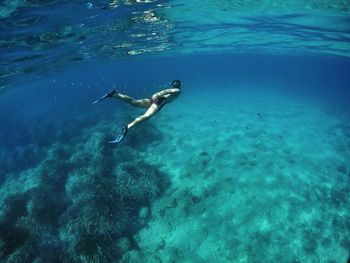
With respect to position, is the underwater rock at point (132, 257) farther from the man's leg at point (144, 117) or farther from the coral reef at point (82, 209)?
the man's leg at point (144, 117)

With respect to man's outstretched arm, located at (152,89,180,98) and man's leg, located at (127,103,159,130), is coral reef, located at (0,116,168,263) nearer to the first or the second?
man's leg, located at (127,103,159,130)

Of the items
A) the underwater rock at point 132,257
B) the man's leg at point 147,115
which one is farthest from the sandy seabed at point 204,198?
the man's leg at point 147,115

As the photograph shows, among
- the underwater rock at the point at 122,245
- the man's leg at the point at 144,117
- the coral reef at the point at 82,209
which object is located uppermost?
the man's leg at the point at 144,117

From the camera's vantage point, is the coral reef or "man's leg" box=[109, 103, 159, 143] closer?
"man's leg" box=[109, 103, 159, 143]

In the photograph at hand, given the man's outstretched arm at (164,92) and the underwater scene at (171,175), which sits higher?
the man's outstretched arm at (164,92)

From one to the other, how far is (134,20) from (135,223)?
13.5m

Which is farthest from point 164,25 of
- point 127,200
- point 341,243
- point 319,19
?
point 341,243

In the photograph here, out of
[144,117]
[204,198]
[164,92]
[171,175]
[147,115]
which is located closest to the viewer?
[144,117]

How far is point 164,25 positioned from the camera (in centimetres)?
2261

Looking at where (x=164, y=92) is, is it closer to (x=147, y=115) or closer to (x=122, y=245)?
(x=147, y=115)

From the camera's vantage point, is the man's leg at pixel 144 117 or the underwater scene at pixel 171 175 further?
the underwater scene at pixel 171 175

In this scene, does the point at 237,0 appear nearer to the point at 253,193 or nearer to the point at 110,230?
the point at 253,193

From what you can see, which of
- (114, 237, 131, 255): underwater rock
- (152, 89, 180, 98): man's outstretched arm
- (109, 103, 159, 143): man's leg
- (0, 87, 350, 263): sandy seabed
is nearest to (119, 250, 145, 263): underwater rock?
(0, 87, 350, 263): sandy seabed

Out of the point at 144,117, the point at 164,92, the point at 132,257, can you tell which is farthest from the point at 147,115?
the point at 132,257
